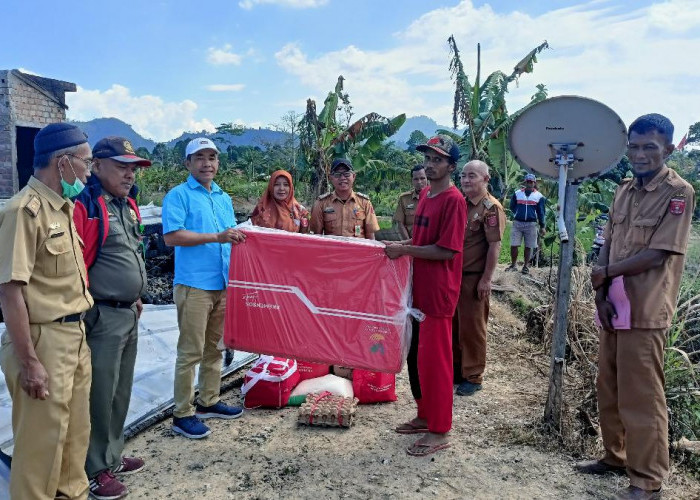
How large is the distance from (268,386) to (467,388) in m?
1.79

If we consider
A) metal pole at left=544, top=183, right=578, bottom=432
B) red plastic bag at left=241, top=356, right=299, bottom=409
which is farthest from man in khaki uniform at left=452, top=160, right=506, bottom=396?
red plastic bag at left=241, top=356, right=299, bottom=409

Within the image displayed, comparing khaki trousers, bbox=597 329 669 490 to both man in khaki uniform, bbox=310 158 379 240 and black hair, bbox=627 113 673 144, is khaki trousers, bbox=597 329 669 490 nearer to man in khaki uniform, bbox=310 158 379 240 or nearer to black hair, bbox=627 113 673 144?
black hair, bbox=627 113 673 144

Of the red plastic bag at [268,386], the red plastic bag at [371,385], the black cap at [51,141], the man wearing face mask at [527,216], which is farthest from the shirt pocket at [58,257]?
the man wearing face mask at [527,216]

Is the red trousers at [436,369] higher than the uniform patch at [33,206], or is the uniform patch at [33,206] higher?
the uniform patch at [33,206]

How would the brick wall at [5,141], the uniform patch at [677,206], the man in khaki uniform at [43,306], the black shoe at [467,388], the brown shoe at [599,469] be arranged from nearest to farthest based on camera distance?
the man in khaki uniform at [43,306], the uniform patch at [677,206], the brown shoe at [599,469], the black shoe at [467,388], the brick wall at [5,141]

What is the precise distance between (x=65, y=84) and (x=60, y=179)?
10.4m

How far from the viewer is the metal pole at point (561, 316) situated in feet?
11.3

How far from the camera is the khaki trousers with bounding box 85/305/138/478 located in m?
2.74

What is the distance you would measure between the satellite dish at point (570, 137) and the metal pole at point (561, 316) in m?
0.18

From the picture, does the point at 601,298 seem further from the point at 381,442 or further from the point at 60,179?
the point at 60,179

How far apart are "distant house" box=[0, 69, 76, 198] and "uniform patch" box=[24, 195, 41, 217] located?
9.89 meters

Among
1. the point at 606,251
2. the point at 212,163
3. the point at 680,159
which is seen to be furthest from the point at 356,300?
the point at 680,159

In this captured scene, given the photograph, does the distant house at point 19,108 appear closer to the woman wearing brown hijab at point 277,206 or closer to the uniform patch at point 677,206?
the woman wearing brown hijab at point 277,206

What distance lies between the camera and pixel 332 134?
444 inches
